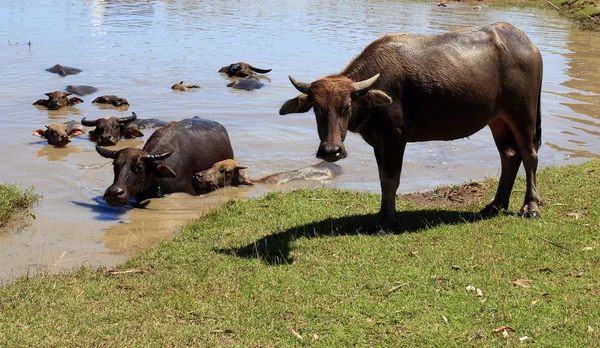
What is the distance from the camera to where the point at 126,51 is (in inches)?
880

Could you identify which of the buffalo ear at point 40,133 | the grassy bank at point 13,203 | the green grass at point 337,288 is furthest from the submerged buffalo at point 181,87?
the green grass at point 337,288

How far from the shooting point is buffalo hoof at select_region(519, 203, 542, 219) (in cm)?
682

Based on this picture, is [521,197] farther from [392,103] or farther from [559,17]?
[559,17]

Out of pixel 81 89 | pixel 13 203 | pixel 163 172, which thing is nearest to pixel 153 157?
pixel 163 172

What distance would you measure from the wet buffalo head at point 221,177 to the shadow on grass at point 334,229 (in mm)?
3037

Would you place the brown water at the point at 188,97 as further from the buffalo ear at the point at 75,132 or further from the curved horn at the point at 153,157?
the curved horn at the point at 153,157

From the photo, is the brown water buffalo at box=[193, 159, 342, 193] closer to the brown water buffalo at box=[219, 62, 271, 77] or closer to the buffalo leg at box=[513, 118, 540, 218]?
the buffalo leg at box=[513, 118, 540, 218]

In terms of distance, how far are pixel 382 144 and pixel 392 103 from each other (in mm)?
367

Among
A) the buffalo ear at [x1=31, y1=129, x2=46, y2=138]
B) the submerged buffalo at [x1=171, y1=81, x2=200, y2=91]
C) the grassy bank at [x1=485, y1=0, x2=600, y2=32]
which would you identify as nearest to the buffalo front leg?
the buffalo ear at [x1=31, y1=129, x2=46, y2=138]

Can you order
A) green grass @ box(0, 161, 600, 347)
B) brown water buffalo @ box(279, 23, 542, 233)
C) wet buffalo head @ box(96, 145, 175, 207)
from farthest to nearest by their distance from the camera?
wet buffalo head @ box(96, 145, 175, 207) < brown water buffalo @ box(279, 23, 542, 233) < green grass @ box(0, 161, 600, 347)

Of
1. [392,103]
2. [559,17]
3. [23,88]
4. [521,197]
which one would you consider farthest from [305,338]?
[559,17]

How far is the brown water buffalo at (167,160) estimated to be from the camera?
28.8 feet

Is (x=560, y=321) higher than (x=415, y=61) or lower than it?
lower

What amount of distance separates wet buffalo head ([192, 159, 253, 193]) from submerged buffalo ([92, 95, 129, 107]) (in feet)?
18.3
